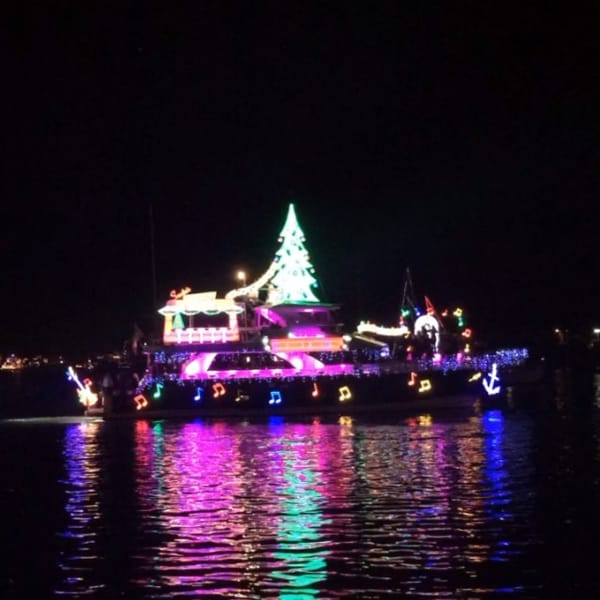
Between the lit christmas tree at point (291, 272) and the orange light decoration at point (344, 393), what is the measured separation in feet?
35.2

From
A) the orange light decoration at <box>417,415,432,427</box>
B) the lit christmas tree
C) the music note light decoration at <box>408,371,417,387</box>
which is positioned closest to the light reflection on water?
the orange light decoration at <box>417,415,432,427</box>

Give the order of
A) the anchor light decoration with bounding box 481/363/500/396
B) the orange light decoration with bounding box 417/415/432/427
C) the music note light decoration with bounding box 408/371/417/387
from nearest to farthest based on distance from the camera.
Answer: the orange light decoration with bounding box 417/415/432/427 → the anchor light decoration with bounding box 481/363/500/396 → the music note light decoration with bounding box 408/371/417/387

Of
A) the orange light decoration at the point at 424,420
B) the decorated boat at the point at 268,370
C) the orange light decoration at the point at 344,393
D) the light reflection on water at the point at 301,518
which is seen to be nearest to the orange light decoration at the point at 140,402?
the decorated boat at the point at 268,370

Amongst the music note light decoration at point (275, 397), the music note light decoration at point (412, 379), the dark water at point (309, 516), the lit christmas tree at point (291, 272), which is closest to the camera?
the dark water at point (309, 516)

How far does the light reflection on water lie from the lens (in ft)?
41.0

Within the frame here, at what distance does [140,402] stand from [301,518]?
24644 millimetres

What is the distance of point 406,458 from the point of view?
23.8 m

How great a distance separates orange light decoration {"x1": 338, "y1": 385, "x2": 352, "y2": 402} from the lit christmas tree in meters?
10.7

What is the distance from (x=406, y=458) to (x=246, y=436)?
8.26 meters

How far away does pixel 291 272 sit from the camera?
52.0 meters

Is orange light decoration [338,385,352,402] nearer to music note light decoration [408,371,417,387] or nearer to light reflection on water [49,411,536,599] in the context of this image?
music note light decoration [408,371,417,387]

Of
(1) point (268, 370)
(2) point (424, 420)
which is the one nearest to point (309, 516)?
(2) point (424, 420)

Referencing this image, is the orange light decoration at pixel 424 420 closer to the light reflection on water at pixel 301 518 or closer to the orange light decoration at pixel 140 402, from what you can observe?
the light reflection on water at pixel 301 518

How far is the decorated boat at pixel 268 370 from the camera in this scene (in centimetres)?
4012
